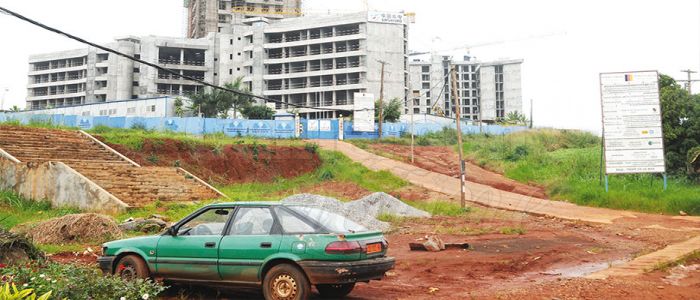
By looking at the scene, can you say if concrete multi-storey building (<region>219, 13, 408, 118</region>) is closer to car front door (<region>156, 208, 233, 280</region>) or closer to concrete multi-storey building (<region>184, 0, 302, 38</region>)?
concrete multi-storey building (<region>184, 0, 302, 38</region>)

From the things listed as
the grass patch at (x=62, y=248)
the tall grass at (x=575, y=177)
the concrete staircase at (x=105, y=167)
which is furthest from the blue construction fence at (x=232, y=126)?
the grass patch at (x=62, y=248)

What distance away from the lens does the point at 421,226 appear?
19.5 metres

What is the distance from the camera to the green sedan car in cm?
704

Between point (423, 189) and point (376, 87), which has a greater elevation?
point (376, 87)

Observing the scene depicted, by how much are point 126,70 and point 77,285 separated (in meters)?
88.0

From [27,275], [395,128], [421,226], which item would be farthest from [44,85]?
[27,275]

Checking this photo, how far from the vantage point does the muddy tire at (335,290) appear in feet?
26.3

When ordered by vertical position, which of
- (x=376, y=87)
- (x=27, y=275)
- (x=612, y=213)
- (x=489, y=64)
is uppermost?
(x=489, y=64)

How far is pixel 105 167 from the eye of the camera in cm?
2547

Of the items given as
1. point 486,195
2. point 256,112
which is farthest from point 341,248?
point 256,112

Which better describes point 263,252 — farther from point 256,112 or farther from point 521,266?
point 256,112

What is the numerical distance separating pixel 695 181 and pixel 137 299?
26922 mm

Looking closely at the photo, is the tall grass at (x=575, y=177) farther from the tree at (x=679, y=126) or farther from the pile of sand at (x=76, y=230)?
the pile of sand at (x=76, y=230)

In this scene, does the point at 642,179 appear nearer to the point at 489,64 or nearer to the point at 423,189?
the point at 423,189
